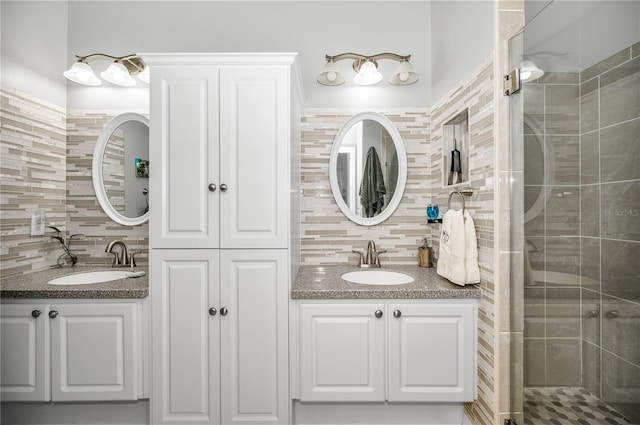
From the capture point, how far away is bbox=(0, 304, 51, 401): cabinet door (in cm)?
167

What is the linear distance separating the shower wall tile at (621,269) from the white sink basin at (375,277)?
3.37ft

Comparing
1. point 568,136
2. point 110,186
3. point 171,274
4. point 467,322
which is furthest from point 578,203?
point 110,186

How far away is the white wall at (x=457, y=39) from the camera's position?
62.6 inches

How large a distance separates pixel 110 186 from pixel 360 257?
1.82 m

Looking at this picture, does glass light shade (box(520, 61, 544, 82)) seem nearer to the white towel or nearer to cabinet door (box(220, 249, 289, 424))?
the white towel

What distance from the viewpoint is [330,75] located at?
2115 mm

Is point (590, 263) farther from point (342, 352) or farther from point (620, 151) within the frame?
point (342, 352)

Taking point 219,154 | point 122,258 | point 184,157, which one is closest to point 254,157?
point 219,154

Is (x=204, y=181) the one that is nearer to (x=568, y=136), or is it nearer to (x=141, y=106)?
(x=141, y=106)

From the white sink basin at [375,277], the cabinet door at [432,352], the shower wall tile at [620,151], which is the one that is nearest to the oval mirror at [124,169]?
the white sink basin at [375,277]

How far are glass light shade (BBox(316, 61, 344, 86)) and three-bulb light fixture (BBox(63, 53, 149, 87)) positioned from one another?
1150 mm

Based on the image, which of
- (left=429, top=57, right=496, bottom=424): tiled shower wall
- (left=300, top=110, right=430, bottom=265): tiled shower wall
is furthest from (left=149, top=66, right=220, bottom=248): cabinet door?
(left=429, top=57, right=496, bottom=424): tiled shower wall

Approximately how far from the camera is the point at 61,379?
1.69 metres

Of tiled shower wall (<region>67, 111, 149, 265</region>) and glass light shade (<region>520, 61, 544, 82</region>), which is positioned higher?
glass light shade (<region>520, 61, 544, 82</region>)
